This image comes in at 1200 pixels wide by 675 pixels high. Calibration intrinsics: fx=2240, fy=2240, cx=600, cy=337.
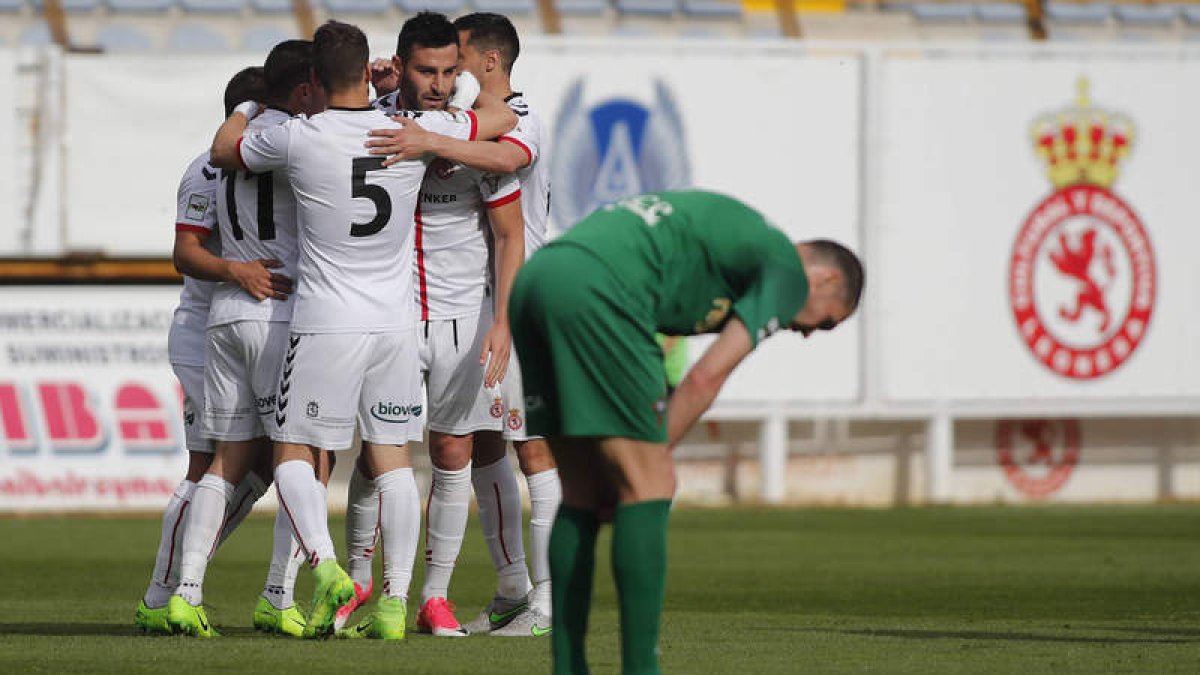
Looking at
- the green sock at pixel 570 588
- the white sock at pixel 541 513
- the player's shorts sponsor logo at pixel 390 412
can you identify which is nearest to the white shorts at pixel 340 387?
the player's shorts sponsor logo at pixel 390 412

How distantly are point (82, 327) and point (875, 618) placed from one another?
9.22 meters

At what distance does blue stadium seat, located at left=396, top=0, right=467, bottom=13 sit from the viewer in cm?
1912

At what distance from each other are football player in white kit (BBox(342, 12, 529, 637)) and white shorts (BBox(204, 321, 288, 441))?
53 centimetres

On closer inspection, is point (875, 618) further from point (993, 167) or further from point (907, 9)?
point (907, 9)

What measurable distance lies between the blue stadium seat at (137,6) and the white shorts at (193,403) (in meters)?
11.8

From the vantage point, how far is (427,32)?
7.68 metres

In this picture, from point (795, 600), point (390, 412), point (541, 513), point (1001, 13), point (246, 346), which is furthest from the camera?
point (1001, 13)

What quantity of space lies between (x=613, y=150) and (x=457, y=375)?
10.1 m

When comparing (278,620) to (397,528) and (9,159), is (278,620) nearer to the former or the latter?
(397,528)

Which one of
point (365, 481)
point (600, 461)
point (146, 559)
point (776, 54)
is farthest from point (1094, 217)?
point (600, 461)

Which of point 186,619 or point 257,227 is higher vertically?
point 257,227

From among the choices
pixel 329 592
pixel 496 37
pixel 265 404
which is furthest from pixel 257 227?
pixel 329 592

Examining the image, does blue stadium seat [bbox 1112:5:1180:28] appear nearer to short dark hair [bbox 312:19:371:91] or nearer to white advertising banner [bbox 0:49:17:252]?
white advertising banner [bbox 0:49:17:252]

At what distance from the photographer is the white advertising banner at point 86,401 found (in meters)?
16.5
